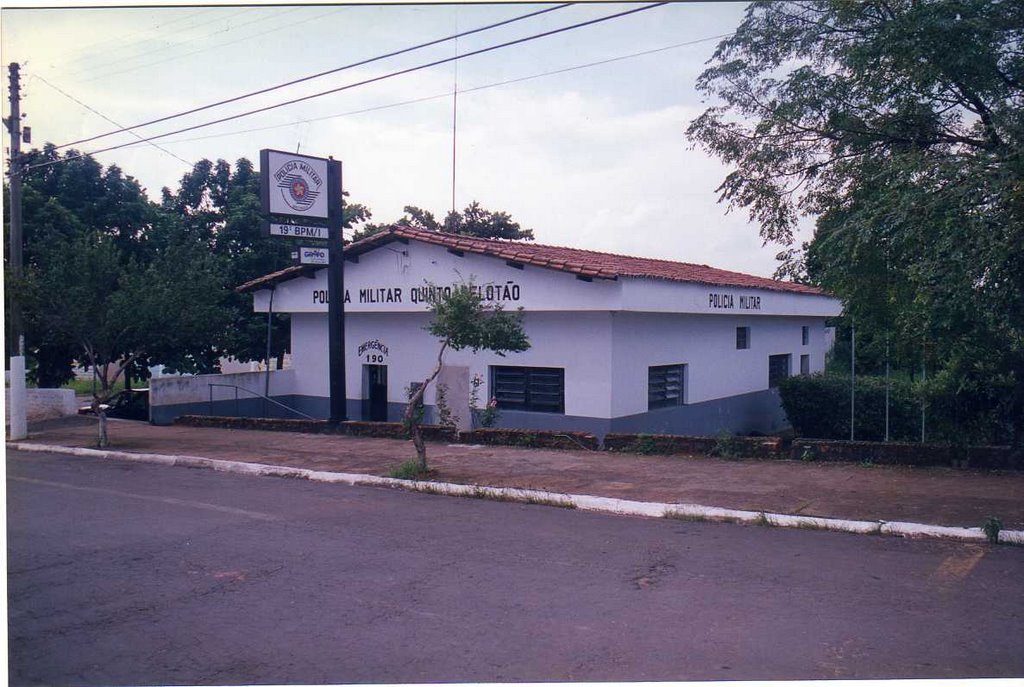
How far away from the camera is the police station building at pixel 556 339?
730 inches

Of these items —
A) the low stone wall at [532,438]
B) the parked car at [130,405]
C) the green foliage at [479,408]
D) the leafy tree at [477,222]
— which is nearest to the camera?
the low stone wall at [532,438]

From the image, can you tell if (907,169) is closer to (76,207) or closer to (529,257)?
(529,257)

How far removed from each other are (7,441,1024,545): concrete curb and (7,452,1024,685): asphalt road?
27 cm

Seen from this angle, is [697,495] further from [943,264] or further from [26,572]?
[26,572]

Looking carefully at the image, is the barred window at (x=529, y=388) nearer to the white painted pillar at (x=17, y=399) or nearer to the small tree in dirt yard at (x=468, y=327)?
the small tree in dirt yard at (x=468, y=327)

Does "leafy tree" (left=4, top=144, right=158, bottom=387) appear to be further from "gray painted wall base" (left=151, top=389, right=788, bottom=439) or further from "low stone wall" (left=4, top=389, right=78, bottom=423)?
"gray painted wall base" (left=151, top=389, right=788, bottom=439)

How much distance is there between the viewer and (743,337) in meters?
24.0

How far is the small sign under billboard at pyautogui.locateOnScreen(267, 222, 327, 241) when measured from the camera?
60.7 feet

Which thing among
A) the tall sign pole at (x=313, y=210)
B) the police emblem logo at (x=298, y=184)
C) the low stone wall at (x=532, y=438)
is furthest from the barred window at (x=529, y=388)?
the police emblem logo at (x=298, y=184)

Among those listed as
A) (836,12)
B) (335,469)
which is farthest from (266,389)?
(836,12)

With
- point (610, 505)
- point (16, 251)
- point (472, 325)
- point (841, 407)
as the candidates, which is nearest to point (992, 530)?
point (610, 505)

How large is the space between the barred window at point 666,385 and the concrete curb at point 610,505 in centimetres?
792

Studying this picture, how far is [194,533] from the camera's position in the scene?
10.2m

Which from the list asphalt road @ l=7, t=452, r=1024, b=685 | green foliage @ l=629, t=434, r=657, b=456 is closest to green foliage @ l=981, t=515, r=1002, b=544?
asphalt road @ l=7, t=452, r=1024, b=685
